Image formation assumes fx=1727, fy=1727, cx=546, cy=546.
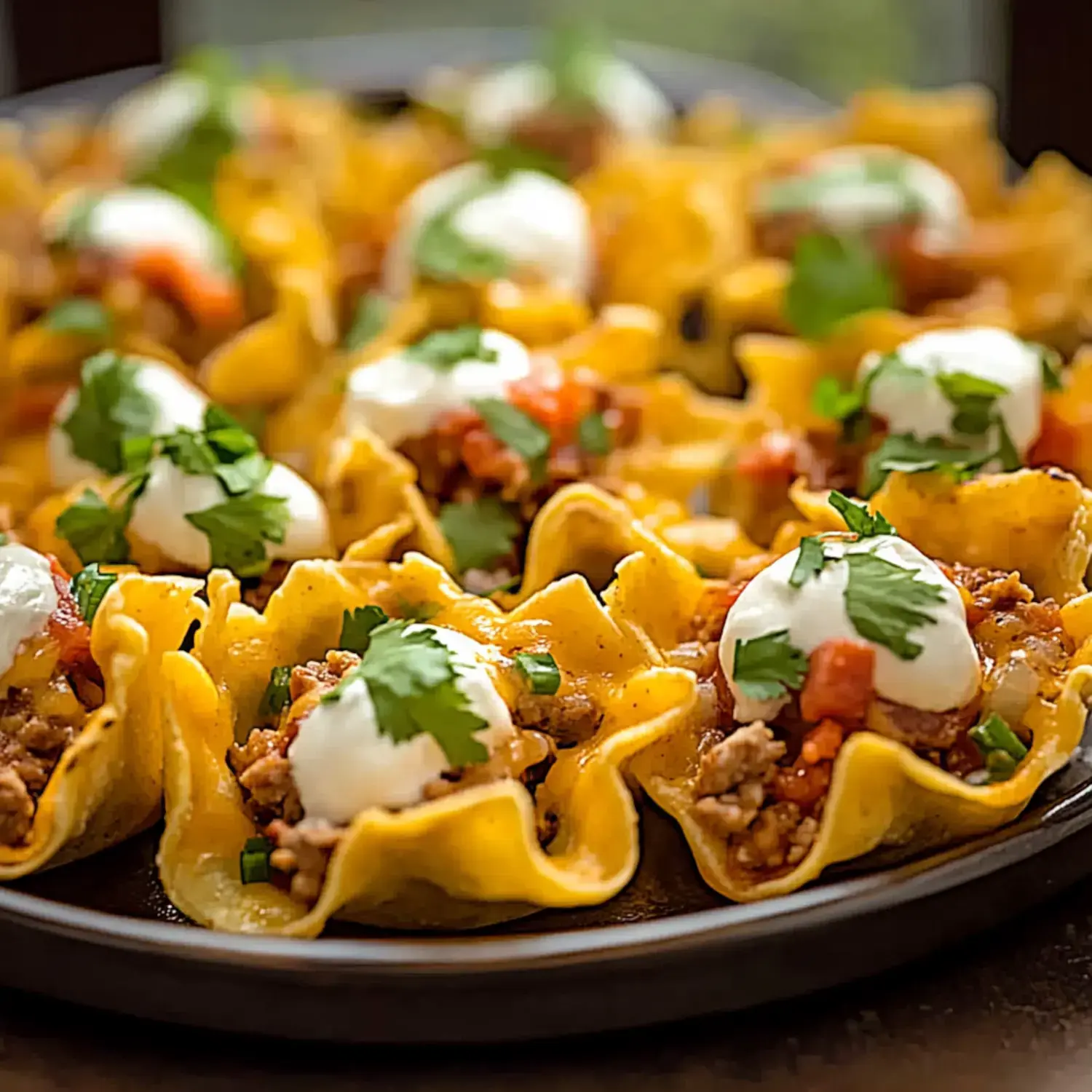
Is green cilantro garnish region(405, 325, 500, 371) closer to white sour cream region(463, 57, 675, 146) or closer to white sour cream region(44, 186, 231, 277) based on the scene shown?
white sour cream region(44, 186, 231, 277)

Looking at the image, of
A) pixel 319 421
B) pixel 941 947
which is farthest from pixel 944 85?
pixel 941 947

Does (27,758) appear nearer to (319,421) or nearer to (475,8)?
(319,421)

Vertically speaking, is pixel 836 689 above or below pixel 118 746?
above

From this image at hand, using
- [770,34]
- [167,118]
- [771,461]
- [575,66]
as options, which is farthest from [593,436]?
[770,34]

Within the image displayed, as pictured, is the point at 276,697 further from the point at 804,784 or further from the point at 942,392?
the point at 942,392

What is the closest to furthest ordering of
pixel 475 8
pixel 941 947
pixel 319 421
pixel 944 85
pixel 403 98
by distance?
pixel 941 947 < pixel 319 421 < pixel 403 98 < pixel 944 85 < pixel 475 8

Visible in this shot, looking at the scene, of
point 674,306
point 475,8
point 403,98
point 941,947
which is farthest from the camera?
point 475,8

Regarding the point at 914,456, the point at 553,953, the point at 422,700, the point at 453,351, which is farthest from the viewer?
the point at 453,351
